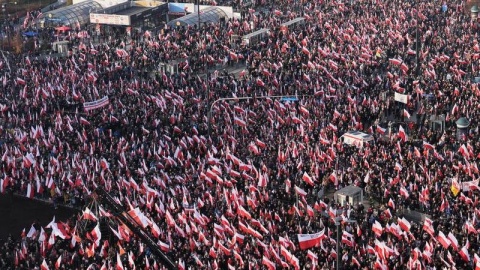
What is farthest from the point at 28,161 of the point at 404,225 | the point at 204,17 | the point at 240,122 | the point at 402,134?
the point at 204,17

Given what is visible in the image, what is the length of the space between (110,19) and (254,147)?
35.2 m

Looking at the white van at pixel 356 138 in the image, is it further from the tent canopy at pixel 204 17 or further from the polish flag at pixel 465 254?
the tent canopy at pixel 204 17

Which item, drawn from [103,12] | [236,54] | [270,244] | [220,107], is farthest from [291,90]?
[103,12]

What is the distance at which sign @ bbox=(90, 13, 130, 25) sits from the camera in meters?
77.4

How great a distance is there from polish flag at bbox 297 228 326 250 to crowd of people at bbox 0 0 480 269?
3.4 inches

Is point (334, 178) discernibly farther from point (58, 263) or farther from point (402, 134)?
point (58, 263)

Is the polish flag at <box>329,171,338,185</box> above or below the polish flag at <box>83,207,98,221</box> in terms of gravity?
below

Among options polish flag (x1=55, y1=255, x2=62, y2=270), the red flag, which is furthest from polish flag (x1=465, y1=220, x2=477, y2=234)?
polish flag (x1=55, y1=255, x2=62, y2=270)

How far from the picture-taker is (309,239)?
113 ft

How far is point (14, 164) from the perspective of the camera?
46.2 m

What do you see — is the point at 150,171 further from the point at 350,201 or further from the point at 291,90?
the point at 291,90

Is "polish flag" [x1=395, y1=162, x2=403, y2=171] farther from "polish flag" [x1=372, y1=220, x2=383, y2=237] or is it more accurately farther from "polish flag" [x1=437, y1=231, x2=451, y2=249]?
"polish flag" [x1=437, y1=231, x2=451, y2=249]

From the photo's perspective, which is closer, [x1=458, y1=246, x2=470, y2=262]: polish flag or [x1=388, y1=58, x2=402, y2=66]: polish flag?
[x1=458, y1=246, x2=470, y2=262]: polish flag

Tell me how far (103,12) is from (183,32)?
10.2 meters
